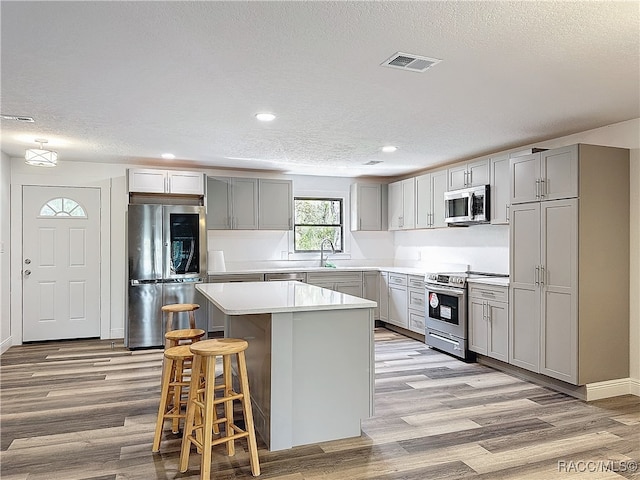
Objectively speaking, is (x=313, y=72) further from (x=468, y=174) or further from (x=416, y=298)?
(x=416, y=298)

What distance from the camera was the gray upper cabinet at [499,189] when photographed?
4844 millimetres

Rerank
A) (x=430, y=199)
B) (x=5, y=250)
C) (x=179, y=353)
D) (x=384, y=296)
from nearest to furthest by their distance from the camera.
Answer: (x=179, y=353)
(x=5, y=250)
(x=430, y=199)
(x=384, y=296)

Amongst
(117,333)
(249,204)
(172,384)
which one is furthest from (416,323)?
Result: (117,333)

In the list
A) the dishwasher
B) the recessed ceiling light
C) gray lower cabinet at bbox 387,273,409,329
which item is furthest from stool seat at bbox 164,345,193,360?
gray lower cabinet at bbox 387,273,409,329

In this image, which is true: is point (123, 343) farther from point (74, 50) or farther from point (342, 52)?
point (342, 52)

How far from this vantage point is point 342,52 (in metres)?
2.54

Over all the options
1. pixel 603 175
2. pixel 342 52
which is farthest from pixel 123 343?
pixel 603 175

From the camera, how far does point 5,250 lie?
18.4 feet

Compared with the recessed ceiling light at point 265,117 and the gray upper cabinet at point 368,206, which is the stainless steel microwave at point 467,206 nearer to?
the gray upper cabinet at point 368,206

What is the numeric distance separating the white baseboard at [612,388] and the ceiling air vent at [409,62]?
2975mm

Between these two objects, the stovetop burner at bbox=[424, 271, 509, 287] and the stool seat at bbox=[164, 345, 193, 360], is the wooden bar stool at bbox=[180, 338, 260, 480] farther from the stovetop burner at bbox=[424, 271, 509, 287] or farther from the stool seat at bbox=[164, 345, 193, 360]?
the stovetop burner at bbox=[424, 271, 509, 287]

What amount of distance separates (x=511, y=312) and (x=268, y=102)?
2.98m

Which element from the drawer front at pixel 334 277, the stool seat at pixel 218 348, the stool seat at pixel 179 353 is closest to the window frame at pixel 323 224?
the drawer front at pixel 334 277

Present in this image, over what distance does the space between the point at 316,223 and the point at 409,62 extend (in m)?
4.78
